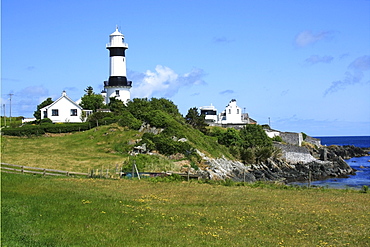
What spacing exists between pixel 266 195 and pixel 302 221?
30.5 ft

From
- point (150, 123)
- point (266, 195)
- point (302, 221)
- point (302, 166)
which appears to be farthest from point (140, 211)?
point (302, 166)

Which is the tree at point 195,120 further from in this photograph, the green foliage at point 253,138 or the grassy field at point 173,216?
the grassy field at point 173,216

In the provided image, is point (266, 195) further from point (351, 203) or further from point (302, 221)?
point (302, 221)

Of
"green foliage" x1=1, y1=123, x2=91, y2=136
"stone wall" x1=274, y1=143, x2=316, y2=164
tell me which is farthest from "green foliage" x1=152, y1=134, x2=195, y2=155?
"stone wall" x1=274, y1=143, x2=316, y2=164

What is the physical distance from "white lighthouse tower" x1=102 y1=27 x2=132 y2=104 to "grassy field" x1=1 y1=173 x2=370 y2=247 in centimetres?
5739

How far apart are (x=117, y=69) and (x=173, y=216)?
69.7 meters

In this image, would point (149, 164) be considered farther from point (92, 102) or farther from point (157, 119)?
point (92, 102)

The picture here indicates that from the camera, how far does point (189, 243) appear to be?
17344 mm

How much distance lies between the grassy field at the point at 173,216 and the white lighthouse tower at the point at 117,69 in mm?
57391

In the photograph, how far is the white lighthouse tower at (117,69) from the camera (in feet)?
293

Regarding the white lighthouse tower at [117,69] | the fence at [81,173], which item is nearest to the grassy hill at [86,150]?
the fence at [81,173]

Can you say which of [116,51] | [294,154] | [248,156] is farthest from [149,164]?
[116,51]

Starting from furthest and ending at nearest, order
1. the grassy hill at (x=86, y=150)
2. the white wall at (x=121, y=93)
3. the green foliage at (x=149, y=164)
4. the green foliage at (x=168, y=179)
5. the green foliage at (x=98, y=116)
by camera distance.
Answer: the white wall at (x=121, y=93) < the green foliage at (x=98, y=116) < the grassy hill at (x=86, y=150) < the green foliage at (x=149, y=164) < the green foliage at (x=168, y=179)

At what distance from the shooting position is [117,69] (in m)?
89.6
